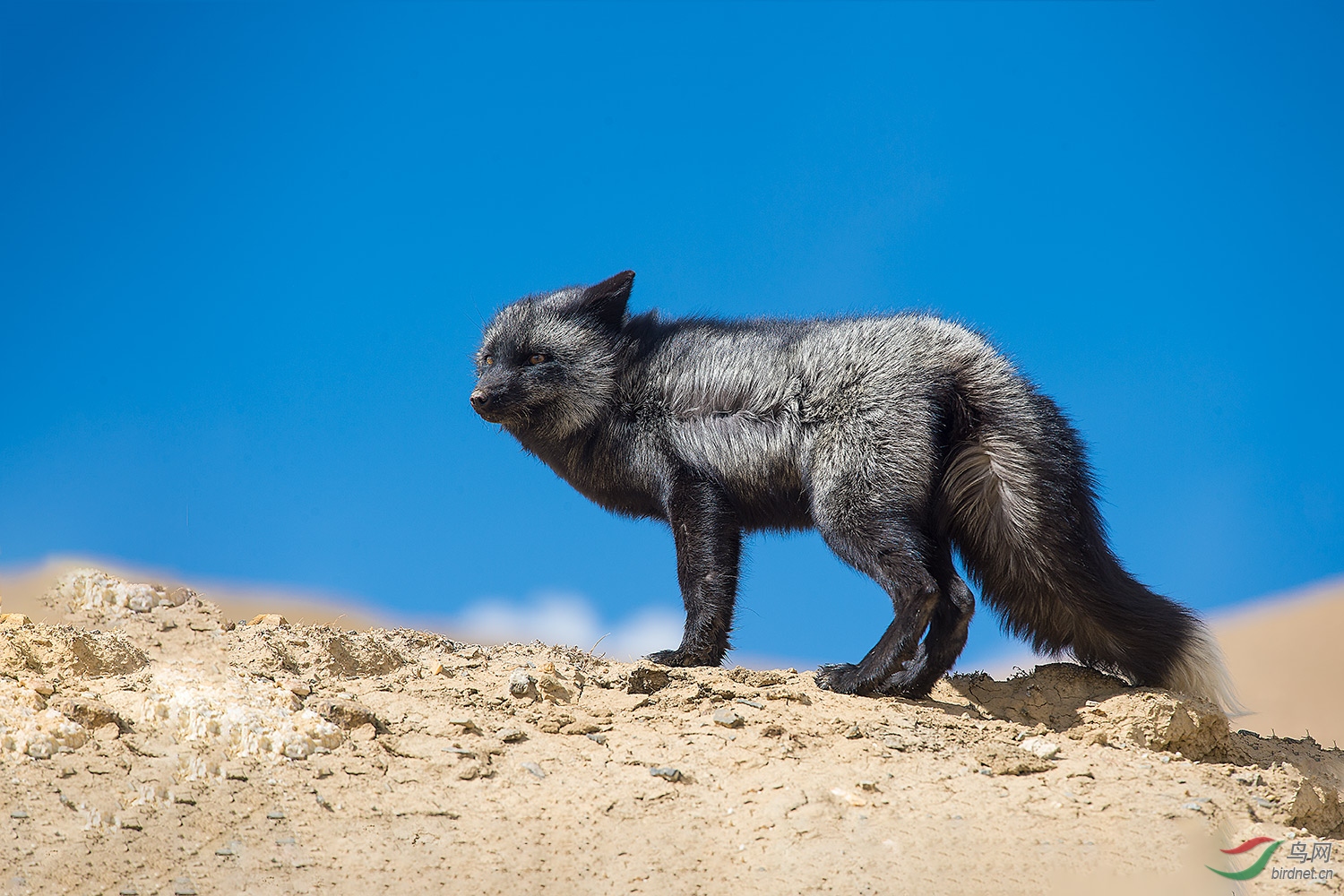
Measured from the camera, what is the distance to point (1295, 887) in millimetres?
4859

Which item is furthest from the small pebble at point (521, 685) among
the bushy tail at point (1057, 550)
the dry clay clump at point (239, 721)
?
the bushy tail at point (1057, 550)

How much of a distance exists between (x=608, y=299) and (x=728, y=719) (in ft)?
12.7

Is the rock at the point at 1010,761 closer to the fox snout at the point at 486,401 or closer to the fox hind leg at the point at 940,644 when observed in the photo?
the fox hind leg at the point at 940,644

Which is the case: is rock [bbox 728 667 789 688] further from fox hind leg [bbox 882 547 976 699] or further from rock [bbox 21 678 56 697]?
rock [bbox 21 678 56 697]

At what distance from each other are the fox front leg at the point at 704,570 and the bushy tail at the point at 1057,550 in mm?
1558

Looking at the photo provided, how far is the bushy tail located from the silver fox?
12 millimetres

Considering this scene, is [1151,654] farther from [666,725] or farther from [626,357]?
[626,357]

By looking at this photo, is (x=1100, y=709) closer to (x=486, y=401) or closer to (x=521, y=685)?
(x=521, y=685)

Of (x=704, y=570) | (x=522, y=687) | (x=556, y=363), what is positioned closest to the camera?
(x=522, y=687)

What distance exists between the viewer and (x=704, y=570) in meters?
7.63

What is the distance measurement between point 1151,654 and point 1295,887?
95.5 inches

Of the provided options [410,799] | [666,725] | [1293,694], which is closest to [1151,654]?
[666,725]

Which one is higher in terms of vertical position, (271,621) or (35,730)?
(271,621)

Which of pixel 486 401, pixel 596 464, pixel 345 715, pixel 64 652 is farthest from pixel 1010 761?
pixel 64 652
